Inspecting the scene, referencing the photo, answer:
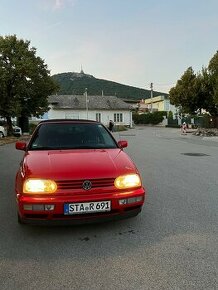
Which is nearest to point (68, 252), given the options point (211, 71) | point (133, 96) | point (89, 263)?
point (89, 263)

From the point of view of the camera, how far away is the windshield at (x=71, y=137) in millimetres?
5840

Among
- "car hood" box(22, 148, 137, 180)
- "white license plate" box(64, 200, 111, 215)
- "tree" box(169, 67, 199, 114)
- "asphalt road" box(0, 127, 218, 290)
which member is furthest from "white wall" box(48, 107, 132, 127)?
"white license plate" box(64, 200, 111, 215)

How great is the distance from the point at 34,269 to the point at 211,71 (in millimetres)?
38151

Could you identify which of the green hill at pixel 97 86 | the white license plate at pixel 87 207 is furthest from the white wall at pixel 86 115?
the white license plate at pixel 87 207

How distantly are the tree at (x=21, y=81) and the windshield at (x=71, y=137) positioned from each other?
25.0 metres

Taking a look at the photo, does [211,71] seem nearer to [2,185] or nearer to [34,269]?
[2,185]

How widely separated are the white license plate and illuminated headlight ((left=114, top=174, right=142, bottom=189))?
10.6 inches

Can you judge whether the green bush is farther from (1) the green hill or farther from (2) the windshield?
(2) the windshield

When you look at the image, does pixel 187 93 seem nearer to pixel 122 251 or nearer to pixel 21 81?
pixel 21 81

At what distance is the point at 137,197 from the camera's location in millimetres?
4770

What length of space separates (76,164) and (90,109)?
57863mm

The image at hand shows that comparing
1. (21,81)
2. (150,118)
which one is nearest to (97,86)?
(150,118)

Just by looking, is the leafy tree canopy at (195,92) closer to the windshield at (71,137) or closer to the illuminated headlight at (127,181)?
the windshield at (71,137)

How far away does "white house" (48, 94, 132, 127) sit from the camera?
198ft
